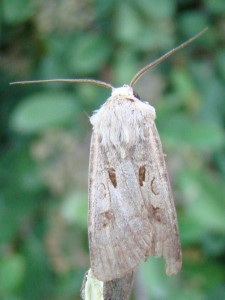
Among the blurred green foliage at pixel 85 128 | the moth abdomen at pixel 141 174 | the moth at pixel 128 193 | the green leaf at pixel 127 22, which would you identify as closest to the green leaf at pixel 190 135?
the blurred green foliage at pixel 85 128

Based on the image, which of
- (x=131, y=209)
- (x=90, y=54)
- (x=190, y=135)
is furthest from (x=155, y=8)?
(x=131, y=209)

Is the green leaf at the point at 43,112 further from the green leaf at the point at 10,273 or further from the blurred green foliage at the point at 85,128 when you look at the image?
the green leaf at the point at 10,273

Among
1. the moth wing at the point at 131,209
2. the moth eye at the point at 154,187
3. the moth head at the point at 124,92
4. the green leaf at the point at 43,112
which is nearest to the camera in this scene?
the moth wing at the point at 131,209

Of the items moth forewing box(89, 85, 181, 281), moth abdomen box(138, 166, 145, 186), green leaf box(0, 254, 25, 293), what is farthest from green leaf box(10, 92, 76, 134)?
moth abdomen box(138, 166, 145, 186)

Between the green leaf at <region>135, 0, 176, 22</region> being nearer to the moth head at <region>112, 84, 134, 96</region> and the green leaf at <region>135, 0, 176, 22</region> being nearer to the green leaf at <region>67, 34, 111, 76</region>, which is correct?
the green leaf at <region>67, 34, 111, 76</region>

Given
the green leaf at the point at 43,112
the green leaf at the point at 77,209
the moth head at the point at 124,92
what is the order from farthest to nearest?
the green leaf at the point at 43,112
the green leaf at the point at 77,209
the moth head at the point at 124,92

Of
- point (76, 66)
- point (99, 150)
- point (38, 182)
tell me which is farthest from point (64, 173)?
point (99, 150)

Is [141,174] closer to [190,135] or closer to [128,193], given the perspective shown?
[128,193]
